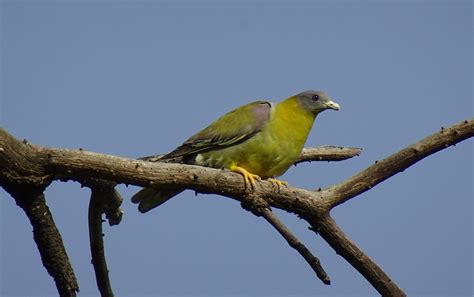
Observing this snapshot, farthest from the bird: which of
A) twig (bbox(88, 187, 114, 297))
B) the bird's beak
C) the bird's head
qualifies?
twig (bbox(88, 187, 114, 297))

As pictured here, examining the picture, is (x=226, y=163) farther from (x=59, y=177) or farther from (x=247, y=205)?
(x=59, y=177)

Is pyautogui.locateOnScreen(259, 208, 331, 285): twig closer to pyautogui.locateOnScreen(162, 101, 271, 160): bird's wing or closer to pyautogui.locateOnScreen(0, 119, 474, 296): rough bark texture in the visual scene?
pyautogui.locateOnScreen(0, 119, 474, 296): rough bark texture

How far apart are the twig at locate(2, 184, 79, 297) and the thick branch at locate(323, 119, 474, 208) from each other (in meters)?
1.99

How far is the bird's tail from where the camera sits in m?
5.84

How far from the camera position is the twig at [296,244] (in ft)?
16.6

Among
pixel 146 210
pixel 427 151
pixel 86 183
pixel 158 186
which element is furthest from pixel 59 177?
pixel 427 151

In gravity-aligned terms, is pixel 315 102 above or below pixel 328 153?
above

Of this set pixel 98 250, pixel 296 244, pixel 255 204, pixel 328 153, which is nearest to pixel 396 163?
pixel 296 244

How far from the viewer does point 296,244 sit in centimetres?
515

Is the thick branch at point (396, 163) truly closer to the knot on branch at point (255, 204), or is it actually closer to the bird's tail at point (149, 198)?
the knot on branch at point (255, 204)

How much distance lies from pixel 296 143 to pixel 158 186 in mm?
1868

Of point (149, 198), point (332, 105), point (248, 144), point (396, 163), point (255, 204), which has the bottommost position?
point (396, 163)

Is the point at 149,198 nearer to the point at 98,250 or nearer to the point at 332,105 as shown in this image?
the point at 98,250

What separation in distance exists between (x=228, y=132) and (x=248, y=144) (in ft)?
0.78
